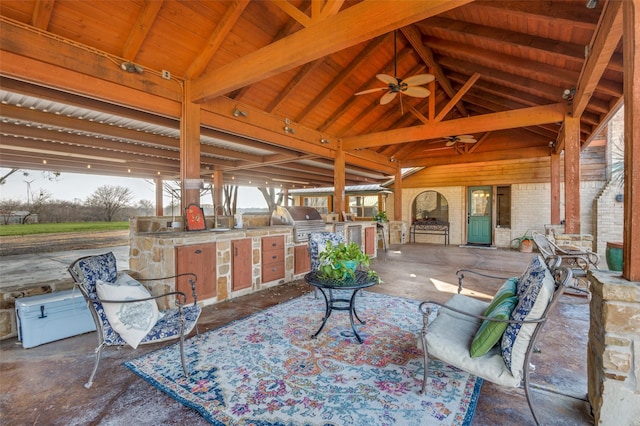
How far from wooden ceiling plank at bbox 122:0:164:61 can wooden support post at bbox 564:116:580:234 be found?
22.0 ft

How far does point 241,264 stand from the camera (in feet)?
14.5

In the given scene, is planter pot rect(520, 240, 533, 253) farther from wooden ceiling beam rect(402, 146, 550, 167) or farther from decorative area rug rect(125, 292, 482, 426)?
decorative area rug rect(125, 292, 482, 426)

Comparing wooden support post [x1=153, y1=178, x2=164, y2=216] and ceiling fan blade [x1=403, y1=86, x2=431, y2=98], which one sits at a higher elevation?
ceiling fan blade [x1=403, y1=86, x2=431, y2=98]

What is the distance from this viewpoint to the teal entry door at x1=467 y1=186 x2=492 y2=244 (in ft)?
33.8

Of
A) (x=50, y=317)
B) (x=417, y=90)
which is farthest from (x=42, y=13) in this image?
(x=417, y=90)

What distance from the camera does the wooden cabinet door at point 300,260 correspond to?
17.9ft

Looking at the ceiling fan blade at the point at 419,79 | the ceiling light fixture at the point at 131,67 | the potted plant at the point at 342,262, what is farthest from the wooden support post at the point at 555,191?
the ceiling light fixture at the point at 131,67

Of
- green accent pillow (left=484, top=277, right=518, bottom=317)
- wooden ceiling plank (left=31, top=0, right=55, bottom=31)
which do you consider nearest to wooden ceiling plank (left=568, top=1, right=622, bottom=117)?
green accent pillow (left=484, top=277, right=518, bottom=317)

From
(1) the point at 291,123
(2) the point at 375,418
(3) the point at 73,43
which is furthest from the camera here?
(1) the point at 291,123

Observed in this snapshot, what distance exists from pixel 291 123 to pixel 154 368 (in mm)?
5068

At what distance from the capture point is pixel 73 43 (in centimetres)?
331

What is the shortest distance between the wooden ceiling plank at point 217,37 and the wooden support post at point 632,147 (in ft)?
12.0

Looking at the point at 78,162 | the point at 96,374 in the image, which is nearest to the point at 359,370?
A: the point at 96,374

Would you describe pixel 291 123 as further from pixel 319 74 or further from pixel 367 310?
pixel 367 310
